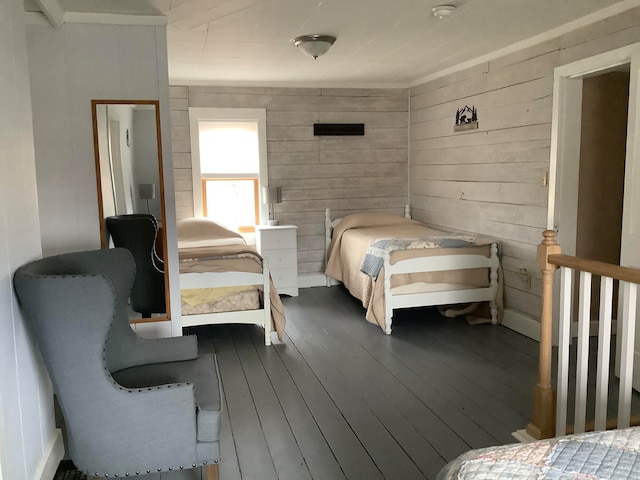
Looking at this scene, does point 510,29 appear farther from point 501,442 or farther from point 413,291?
point 501,442

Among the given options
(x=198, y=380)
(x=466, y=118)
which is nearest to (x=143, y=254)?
(x=198, y=380)

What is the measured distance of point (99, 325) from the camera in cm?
180

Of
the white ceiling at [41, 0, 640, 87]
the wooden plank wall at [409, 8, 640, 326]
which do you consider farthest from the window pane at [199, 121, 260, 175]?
the wooden plank wall at [409, 8, 640, 326]

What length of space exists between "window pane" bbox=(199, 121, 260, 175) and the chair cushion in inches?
135

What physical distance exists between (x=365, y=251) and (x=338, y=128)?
1.75 meters

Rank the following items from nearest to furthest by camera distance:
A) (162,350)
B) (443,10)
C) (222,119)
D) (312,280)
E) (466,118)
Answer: (162,350) < (443,10) < (466,118) < (222,119) < (312,280)

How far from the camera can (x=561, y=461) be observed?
4.02ft

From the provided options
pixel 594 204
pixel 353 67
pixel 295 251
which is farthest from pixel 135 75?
pixel 594 204

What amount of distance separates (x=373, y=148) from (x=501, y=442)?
400 cm

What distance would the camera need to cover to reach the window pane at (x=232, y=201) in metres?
5.57

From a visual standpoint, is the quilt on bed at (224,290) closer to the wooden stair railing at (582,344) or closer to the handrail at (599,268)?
the wooden stair railing at (582,344)

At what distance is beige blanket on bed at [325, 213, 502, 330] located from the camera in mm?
4184

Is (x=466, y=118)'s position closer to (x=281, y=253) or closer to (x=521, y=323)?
(x=521, y=323)

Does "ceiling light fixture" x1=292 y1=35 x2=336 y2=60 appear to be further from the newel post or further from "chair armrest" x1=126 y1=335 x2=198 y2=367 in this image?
"chair armrest" x1=126 y1=335 x2=198 y2=367
